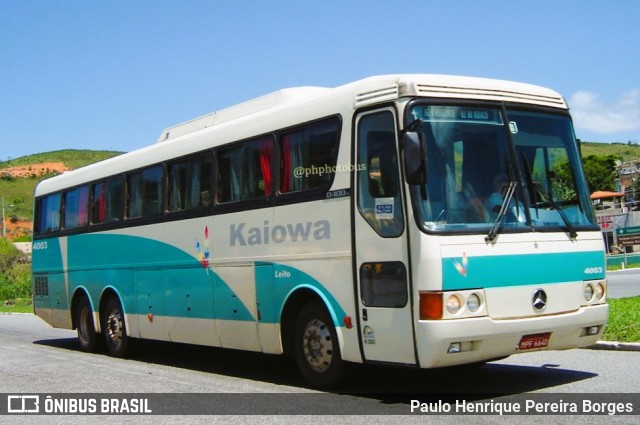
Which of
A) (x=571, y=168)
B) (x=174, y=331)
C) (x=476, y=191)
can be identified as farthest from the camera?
(x=174, y=331)

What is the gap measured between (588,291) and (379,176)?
8.46 feet

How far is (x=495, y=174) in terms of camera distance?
29.4 ft

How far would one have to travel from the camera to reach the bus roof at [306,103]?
8.97m

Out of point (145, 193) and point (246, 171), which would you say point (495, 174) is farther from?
point (145, 193)

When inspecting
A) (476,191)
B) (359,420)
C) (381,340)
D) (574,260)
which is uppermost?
(476,191)

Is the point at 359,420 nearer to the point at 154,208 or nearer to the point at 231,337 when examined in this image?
the point at 231,337

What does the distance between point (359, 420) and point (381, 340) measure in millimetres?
1032

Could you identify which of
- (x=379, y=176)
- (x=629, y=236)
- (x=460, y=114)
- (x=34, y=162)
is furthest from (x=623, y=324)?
(x=34, y=162)

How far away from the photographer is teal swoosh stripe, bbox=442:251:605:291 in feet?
27.6

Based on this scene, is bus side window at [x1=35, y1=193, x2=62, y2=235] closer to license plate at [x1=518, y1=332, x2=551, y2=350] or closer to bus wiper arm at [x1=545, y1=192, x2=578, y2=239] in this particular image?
bus wiper arm at [x1=545, y1=192, x2=578, y2=239]

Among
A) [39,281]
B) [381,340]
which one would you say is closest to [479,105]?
[381,340]

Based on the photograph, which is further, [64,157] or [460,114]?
[64,157]

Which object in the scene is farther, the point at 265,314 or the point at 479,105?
the point at 265,314

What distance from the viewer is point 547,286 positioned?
353 inches
